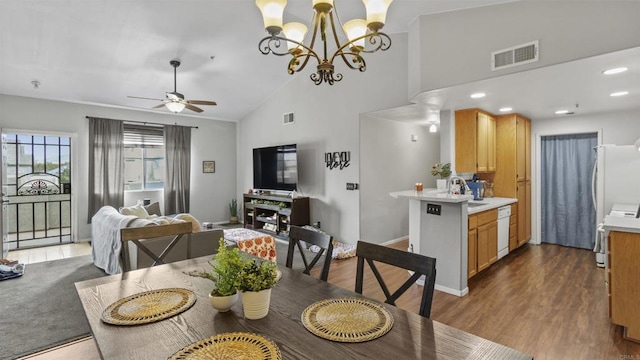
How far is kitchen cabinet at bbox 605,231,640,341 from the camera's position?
2.36 meters

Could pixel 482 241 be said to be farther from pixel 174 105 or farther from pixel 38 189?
pixel 38 189

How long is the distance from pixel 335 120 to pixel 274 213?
2337 millimetres

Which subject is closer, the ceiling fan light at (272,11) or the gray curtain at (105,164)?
the ceiling fan light at (272,11)

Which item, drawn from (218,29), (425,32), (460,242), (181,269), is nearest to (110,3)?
(218,29)

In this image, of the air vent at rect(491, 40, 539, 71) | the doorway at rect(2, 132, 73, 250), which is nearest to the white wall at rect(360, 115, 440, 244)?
the air vent at rect(491, 40, 539, 71)

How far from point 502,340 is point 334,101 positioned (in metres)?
4.24

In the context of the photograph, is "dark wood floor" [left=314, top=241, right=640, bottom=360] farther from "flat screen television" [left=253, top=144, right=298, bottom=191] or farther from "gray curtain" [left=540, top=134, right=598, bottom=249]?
"flat screen television" [left=253, top=144, right=298, bottom=191]

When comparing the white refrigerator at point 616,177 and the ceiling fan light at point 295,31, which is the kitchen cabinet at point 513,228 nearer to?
the white refrigerator at point 616,177

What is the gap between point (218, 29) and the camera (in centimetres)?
406

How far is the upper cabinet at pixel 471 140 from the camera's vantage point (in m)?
4.35

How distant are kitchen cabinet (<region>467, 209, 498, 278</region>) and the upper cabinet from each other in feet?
2.38

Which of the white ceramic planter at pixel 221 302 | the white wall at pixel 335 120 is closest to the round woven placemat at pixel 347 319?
the white ceramic planter at pixel 221 302

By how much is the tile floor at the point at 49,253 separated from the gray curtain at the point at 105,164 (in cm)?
65

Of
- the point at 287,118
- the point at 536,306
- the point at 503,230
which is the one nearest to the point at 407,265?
the point at 536,306
